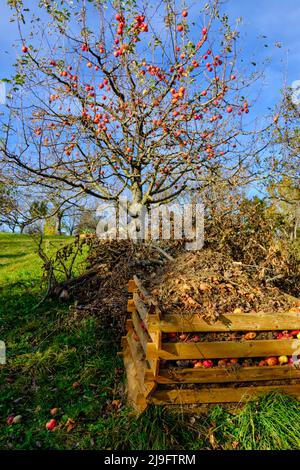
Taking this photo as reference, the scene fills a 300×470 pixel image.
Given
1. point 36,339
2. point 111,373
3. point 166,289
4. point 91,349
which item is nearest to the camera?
point 166,289

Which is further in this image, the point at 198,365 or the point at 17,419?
the point at 17,419

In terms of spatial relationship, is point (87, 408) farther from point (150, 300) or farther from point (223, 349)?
point (223, 349)

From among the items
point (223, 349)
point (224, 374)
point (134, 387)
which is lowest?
point (134, 387)

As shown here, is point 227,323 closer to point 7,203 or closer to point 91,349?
point 91,349

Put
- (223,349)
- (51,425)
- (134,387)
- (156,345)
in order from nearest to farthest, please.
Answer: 1. (156,345)
2. (223,349)
3. (51,425)
4. (134,387)

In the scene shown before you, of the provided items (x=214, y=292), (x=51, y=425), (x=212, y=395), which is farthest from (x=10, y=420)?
(x=214, y=292)

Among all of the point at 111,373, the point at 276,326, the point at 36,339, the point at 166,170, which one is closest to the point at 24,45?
the point at 166,170

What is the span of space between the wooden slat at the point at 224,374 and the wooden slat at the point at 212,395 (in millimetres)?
111

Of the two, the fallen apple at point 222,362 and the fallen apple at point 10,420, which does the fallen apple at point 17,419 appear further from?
the fallen apple at point 222,362

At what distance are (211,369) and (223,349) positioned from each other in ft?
0.65

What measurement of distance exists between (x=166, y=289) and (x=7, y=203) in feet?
13.5

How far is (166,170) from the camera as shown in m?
6.48

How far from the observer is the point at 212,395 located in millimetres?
2990

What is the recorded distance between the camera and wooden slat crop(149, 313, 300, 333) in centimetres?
281
